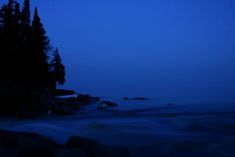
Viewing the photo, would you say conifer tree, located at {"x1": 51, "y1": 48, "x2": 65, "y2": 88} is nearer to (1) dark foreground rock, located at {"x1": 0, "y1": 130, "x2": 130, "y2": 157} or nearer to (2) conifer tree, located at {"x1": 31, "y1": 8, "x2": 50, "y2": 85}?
(2) conifer tree, located at {"x1": 31, "y1": 8, "x2": 50, "y2": 85}

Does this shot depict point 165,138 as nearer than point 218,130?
Yes

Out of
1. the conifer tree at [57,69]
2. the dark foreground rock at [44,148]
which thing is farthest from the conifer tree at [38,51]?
the dark foreground rock at [44,148]

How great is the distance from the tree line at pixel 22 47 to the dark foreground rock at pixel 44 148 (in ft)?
69.4

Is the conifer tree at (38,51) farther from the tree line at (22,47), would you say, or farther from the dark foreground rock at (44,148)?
the dark foreground rock at (44,148)

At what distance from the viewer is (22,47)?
31875 mm

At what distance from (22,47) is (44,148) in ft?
91.9

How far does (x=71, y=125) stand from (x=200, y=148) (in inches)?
312

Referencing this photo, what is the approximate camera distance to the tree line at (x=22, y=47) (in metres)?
30.1

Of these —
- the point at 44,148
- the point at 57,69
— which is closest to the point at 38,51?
the point at 57,69

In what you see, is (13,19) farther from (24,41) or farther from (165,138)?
(165,138)

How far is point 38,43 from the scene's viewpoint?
113 ft

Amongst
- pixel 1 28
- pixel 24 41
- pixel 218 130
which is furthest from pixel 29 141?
pixel 1 28

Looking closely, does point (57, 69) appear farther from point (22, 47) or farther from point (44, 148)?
point (44, 148)

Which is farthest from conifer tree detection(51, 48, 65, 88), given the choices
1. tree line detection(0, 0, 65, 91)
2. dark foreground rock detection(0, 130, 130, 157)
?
dark foreground rock detection(0, 130, 130, 157)
